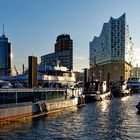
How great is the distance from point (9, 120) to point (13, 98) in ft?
17.5

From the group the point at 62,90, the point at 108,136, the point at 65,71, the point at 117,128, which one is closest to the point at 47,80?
the point at 65,71

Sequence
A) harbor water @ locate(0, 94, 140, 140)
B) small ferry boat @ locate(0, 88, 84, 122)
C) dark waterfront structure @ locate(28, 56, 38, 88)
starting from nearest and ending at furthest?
harbor water @ locate(0, 94, 140, 140)
small ferry boat @ locate(0, 88, 84, 122)
dark waterfront structure @ locate(28, 56, 38, 88)

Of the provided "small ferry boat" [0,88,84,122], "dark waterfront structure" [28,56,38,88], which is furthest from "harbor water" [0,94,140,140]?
"dark waterfront structure" [28,56,38,88]

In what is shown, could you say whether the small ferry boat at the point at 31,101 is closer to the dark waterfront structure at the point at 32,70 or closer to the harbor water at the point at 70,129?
the harbor water at the point at 70,129

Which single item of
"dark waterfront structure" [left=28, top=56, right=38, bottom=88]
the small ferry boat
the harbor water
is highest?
"dark waterfront structure" [left=28, top=56, right=38, bottom=88]

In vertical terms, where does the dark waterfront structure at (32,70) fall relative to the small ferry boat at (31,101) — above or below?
above

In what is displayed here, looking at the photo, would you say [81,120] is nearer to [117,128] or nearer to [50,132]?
[117,128]

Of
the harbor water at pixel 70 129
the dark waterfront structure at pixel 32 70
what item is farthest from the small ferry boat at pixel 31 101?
the dark waterfront structure at pixel 32 70

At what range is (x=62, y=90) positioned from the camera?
275ft

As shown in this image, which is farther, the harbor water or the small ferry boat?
the small ferry boat

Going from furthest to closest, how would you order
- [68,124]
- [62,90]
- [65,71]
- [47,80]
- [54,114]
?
[65,71], [47,80], [62,90], [54,114], [68,124]

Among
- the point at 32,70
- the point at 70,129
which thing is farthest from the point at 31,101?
the point at 70,129

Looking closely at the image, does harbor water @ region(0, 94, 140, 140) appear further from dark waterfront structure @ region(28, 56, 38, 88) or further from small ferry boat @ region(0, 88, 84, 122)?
dark waterfront structure @ region(28, 56, 38, 88)

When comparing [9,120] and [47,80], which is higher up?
[47,80]
